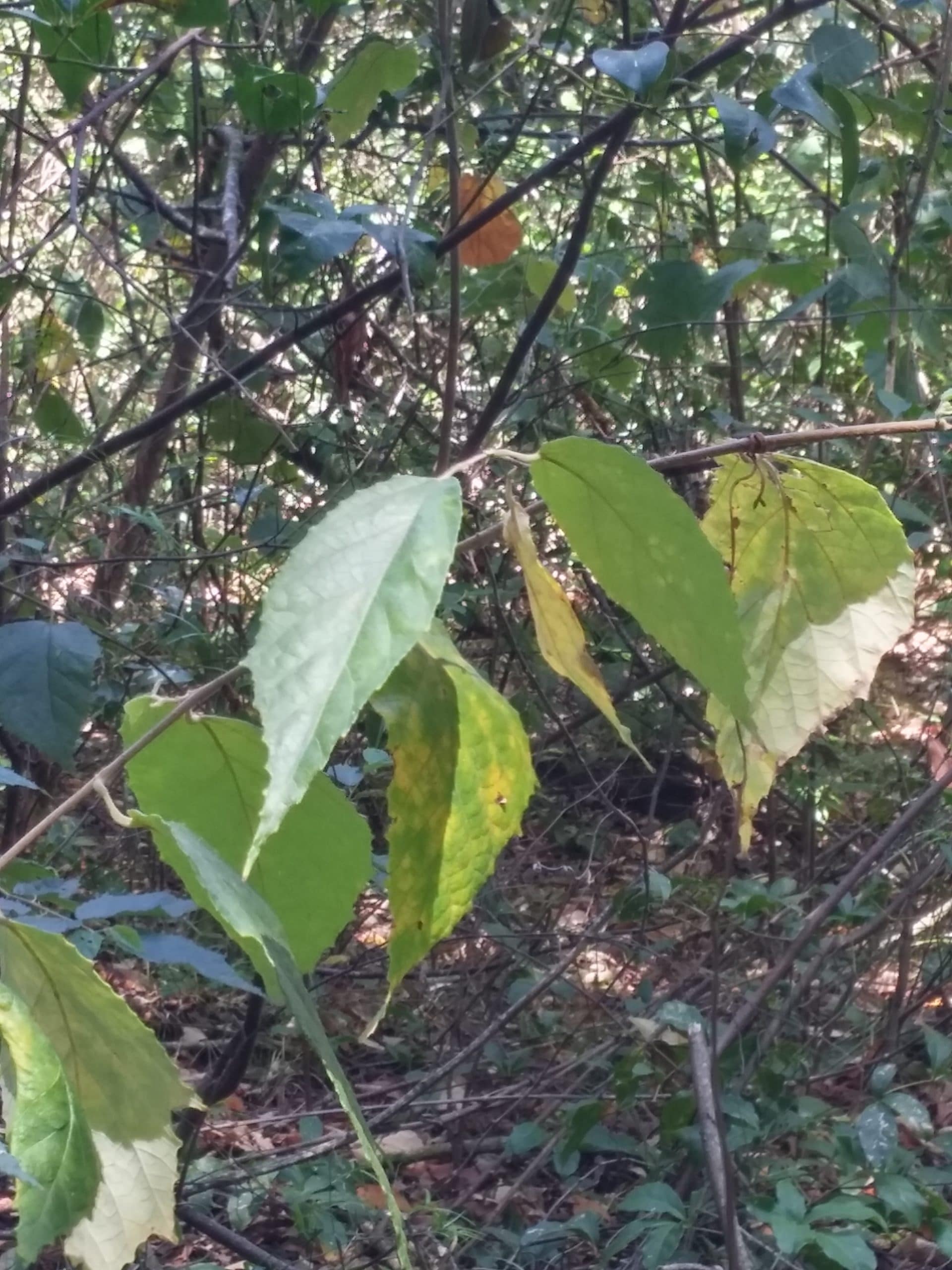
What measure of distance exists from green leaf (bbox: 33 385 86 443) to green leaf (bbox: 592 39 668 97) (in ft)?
4.16

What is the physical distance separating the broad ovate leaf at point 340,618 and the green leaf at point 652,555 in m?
0.06

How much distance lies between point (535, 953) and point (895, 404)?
1.16 metres

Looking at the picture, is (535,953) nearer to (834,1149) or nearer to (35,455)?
(834,1149)

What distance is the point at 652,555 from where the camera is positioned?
41 cm

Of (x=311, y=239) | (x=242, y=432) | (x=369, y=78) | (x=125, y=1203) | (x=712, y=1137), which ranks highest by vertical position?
(x=369, y=78)

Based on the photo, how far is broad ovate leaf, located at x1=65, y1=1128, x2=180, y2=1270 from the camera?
51 cm

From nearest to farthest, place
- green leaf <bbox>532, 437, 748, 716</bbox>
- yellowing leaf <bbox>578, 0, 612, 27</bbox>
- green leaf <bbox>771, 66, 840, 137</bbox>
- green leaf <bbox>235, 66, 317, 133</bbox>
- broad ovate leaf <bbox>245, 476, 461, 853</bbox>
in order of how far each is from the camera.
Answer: broad ovate leaf <bbox>245, 476, 461, 853</bbox>, green leaf <bbox>532, 437, 748, 716</bbox>, green leaf <bbox>771, 66, 840, 137</bbox>, green leaf <bbox>235, 66, 317, 133</bbox>, yellowing leaf <bbox>578, 0, 612, 27</bbox>

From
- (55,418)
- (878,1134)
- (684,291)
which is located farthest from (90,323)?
(878,1134)

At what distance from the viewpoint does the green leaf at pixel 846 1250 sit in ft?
4.42

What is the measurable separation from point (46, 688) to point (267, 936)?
110cm

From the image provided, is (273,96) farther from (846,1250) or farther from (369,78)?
(846,1250)

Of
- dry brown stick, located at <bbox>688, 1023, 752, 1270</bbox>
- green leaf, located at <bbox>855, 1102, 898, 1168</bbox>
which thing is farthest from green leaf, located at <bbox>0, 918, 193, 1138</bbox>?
green leaf, located at <bbox>855, 1102, 898, 1168</bbox>

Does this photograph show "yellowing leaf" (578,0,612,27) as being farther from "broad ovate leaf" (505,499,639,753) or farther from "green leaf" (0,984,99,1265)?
"green leaf" (0,984,99,1265)

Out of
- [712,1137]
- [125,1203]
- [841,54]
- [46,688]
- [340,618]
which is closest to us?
[340,618]
